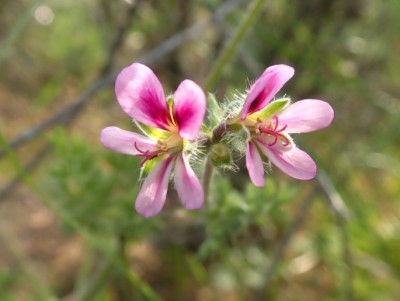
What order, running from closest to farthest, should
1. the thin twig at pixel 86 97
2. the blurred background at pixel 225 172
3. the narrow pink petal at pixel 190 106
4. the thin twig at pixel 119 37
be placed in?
the narrow pink petal at pixel 190 106, the thin twig at pixel 86 97, the blurred background at pixel 225 172, the thin twig at pixel 119 37

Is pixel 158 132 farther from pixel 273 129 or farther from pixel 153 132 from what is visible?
pixel 273 129

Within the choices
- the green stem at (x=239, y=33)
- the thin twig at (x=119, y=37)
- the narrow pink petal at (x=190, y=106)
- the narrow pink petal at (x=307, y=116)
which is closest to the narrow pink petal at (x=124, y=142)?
Result: the narrow pink petal at (x=190, y=106)

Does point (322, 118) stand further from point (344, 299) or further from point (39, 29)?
point (39, 29)

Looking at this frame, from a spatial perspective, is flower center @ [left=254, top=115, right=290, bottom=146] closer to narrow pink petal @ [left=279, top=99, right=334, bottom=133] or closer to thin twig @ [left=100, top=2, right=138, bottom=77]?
narrow pink petal @ [left=279, top=99, right=334, bottom=133]

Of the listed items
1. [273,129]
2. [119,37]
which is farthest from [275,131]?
[119,37]

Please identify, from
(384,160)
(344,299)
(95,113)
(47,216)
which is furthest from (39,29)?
(344,299)

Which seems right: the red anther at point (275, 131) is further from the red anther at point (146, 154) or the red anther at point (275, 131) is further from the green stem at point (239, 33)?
the green stem at point (239, 33)
